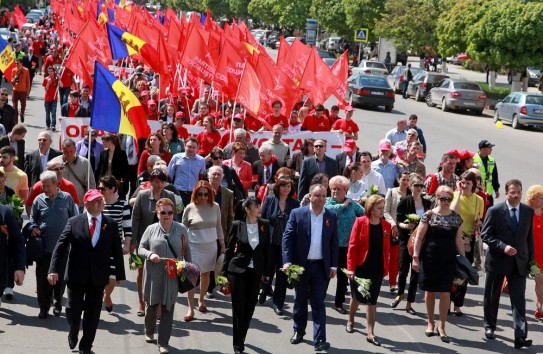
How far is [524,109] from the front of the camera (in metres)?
33.4

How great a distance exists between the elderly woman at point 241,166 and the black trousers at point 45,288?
10.4 ft

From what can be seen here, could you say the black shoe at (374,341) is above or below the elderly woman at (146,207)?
below

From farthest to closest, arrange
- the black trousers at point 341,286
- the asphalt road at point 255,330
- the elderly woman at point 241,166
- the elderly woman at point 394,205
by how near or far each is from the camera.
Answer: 1. the elderly woman at point 241,166
2. the elderly woman at point 394,205
3. the black trousers at point 341,286
4. the asphalt road at point 255,330

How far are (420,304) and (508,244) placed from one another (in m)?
1.72

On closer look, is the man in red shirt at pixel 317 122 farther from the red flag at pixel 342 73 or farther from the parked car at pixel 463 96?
the parked car at pixel 463 96

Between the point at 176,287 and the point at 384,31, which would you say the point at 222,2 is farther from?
the point at 176,287

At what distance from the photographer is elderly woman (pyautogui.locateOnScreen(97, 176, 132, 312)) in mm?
10094

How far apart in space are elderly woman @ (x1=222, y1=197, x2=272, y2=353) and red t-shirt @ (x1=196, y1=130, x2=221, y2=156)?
6047 mm

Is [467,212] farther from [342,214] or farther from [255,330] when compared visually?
[255,330]

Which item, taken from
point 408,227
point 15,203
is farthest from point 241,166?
point 15,203

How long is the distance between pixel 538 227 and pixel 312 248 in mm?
2774

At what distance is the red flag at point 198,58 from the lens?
63.9ft

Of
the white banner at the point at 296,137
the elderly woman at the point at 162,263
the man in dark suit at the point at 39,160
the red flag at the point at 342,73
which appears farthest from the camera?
the red flag at the point at 342,73

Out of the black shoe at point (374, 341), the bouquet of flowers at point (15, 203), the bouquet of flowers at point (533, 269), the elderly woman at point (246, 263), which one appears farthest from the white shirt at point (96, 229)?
the bouquet of flowers at point (533, 269)
